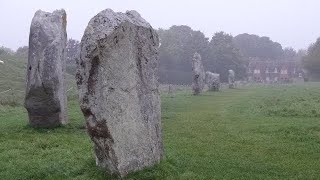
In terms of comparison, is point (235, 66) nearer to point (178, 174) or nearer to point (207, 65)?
point (207, 65)

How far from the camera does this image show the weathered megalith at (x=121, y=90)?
9.09 m

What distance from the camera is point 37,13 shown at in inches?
661

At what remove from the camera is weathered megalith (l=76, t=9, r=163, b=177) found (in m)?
9.09

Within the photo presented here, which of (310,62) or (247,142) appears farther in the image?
(310,62)

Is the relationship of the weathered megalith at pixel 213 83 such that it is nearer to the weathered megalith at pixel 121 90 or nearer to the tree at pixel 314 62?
the weathered megalith at pixel 121 90

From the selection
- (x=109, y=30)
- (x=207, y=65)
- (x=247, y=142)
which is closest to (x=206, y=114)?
(x=247, y=142)

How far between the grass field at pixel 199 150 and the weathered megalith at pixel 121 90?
442mm

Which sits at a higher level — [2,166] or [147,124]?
[147,124]

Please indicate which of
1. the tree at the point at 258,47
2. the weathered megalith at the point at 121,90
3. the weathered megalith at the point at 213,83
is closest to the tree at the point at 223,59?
the weathered megalith at the point at 213,83

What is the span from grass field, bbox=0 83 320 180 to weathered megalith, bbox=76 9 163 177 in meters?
0.44

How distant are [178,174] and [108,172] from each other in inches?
61.9

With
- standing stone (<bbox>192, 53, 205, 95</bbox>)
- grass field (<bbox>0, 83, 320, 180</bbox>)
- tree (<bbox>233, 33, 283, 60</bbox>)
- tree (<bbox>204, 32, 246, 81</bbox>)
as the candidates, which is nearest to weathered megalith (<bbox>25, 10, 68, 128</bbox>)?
grass field (<bbox>0, 83, 320, 180</bbox>)

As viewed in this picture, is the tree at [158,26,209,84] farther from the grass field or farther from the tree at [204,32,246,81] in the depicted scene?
the grass field

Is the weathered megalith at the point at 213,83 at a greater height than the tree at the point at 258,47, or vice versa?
the tree at the point at 258,47
